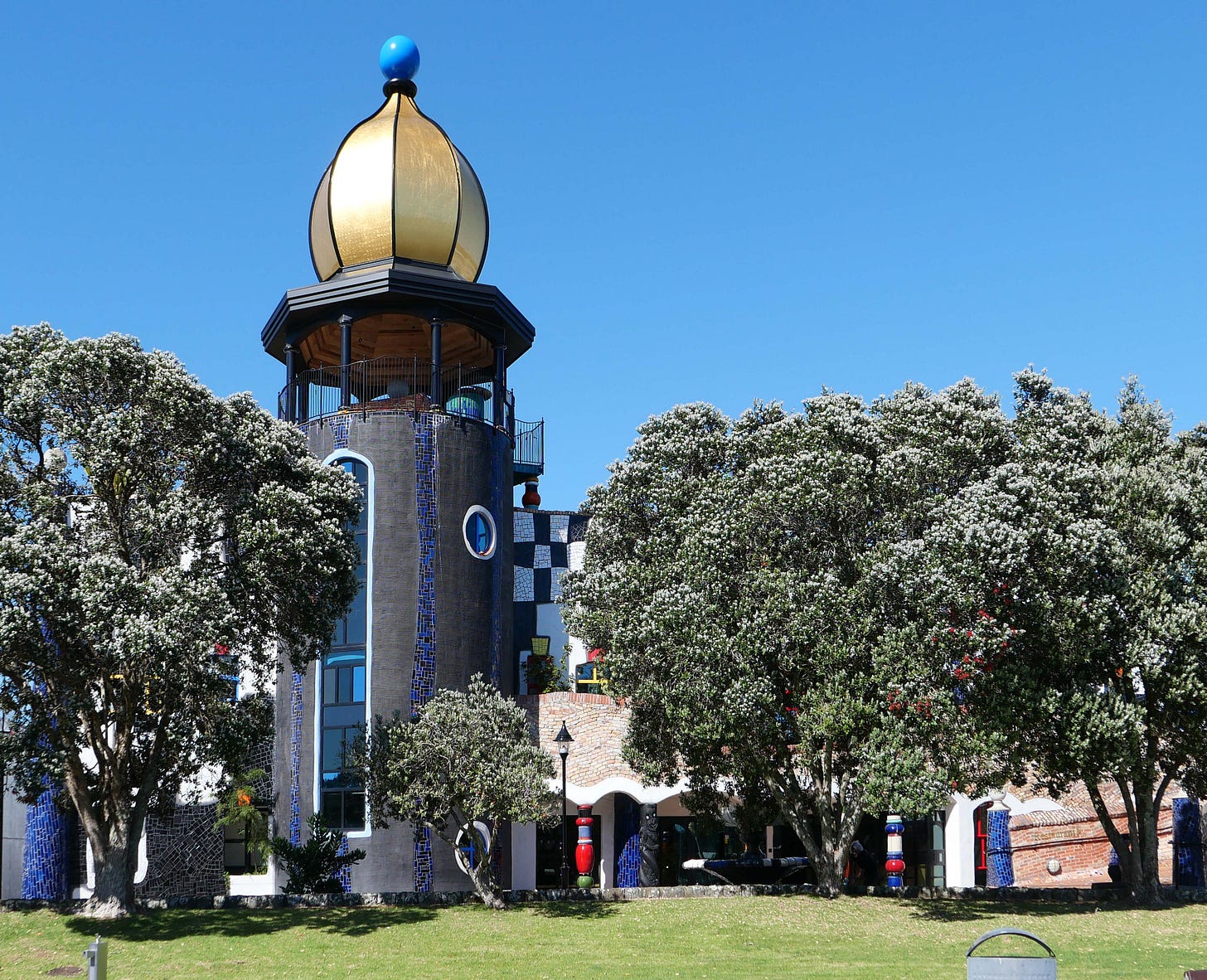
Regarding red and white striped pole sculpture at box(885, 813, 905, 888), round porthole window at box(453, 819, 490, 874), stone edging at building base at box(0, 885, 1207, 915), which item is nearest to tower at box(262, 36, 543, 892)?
round porthole window at box(453, 819, 490, 874)

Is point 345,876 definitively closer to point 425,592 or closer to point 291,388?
point 425,592

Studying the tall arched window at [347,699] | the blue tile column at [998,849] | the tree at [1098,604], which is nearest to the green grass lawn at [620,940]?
the tree at [1098,604]

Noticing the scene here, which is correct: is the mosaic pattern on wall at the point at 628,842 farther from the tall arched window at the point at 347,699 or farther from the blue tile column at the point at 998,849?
the blue tile column at the point at 998,849

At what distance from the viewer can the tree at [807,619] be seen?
A: 2512 cm

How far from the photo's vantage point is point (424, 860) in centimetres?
2922

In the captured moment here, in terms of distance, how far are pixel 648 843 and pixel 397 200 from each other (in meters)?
16.4

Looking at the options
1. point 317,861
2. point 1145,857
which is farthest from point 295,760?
point 1145,857

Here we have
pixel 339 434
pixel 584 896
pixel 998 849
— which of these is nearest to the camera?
pixel 584 896

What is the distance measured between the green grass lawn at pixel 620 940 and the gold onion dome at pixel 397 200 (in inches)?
602

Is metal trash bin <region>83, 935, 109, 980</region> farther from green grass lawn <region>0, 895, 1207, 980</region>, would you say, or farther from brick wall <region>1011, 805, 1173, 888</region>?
brick wall <region>1011, 805, 1173, 888</region>

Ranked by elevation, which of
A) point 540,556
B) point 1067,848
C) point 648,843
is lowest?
point 1067,848

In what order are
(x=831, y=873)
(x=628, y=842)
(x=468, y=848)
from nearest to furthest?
1. (x=831, y=873)
2. (x=468, y=848)
3. (x=628, y=842)

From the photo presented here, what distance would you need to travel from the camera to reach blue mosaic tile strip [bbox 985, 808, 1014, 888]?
3762cm

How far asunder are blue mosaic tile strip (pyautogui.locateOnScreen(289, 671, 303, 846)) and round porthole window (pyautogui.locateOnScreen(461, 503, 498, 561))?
484cm
